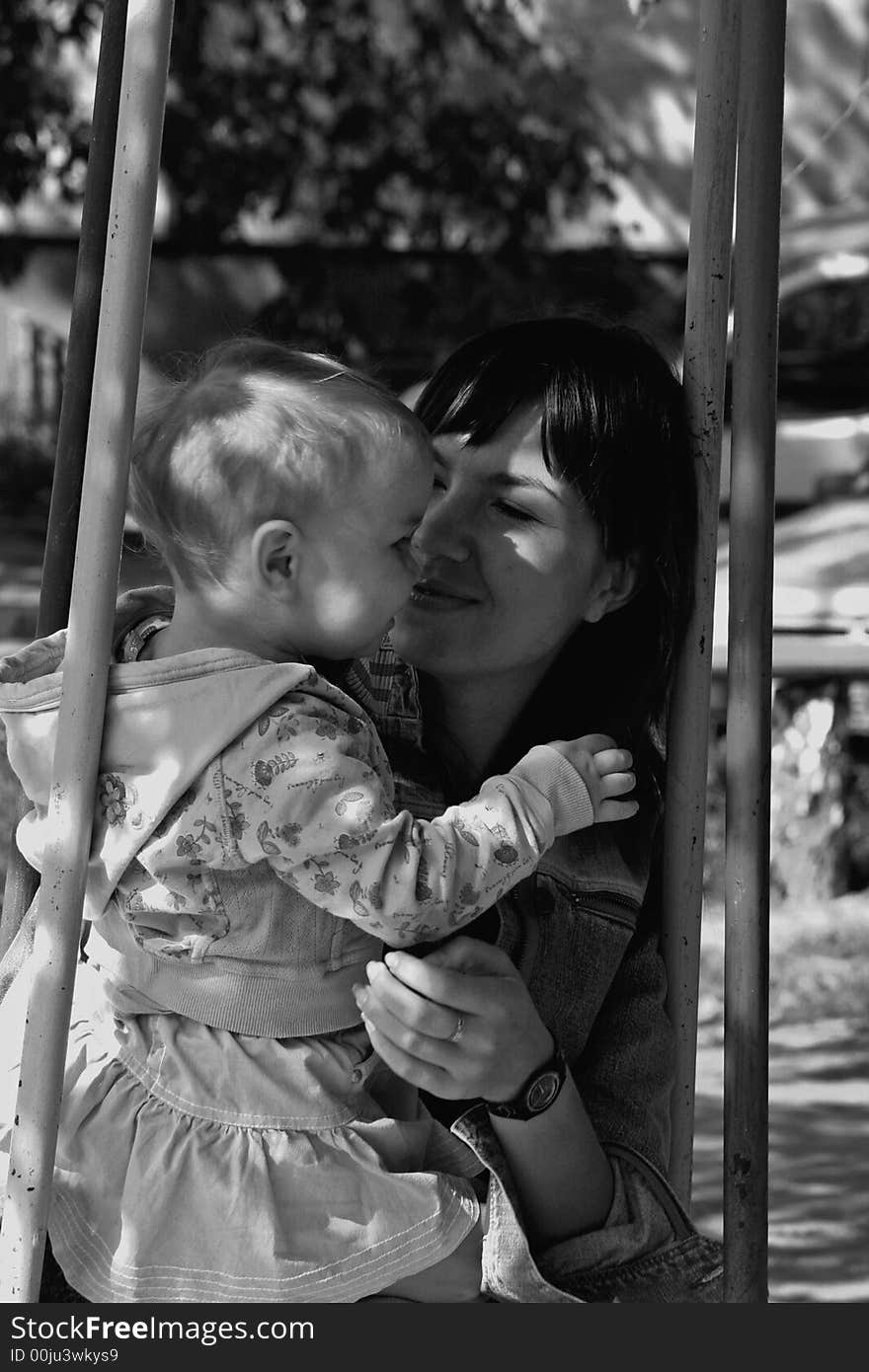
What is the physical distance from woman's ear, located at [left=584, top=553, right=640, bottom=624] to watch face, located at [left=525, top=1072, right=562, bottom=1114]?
0.56m

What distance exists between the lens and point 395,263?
42.7 feet

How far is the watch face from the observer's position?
1733mm

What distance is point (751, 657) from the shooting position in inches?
65.6

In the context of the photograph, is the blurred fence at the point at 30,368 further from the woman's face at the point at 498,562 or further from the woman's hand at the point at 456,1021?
the woman's hand at the point at 456,1021

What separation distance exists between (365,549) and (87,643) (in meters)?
0.32

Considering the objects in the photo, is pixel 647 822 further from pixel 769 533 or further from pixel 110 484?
pixel 110 484

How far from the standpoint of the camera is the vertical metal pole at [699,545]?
6.16 ft

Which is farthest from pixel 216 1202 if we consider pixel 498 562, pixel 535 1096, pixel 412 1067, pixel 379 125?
pixel 379 125

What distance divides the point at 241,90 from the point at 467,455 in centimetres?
1032

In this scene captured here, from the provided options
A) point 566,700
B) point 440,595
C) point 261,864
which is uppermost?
point 440,595

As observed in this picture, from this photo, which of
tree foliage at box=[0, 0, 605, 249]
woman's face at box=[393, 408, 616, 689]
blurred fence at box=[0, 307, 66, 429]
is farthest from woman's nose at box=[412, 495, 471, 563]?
blurred fence at box=[0, 307, 66, 429]

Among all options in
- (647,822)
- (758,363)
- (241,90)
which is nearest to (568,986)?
(647,822)

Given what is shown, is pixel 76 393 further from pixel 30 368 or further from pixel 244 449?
pixel 30 368

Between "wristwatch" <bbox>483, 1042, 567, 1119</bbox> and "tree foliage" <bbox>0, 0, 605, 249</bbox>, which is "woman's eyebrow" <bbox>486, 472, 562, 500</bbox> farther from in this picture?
"tree foliage" <bbox>0, 0, 605, 249</bbox>
